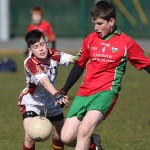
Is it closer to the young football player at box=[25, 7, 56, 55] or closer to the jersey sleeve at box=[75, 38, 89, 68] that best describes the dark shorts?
the jersey sleeve at box=[75, 38, 89, 68]

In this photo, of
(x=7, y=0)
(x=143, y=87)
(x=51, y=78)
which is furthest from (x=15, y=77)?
(x=7, y=0)

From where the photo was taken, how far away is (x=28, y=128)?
7.38 metres

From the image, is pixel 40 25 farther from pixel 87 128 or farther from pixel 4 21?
pixel 4 21

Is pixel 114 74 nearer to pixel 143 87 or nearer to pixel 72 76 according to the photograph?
pixel 72 76

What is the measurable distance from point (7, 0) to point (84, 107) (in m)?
24.7

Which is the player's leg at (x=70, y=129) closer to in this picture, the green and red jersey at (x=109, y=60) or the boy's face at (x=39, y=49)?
the green and red jersey at (x=109, y=60)

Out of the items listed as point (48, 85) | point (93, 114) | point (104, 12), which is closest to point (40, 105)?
point (48, 85)

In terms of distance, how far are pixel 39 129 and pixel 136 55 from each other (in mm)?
1299

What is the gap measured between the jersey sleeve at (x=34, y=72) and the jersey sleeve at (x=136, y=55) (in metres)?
0.99

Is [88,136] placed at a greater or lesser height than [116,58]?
lesser

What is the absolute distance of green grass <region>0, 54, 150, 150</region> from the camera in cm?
923

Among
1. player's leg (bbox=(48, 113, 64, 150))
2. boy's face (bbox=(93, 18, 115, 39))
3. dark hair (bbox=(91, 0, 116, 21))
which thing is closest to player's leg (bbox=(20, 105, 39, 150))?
player's leg (bbox=(48, 113, 64, 150))

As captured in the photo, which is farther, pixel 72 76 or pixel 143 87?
pixel 143 87

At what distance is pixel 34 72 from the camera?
7.58 metres
